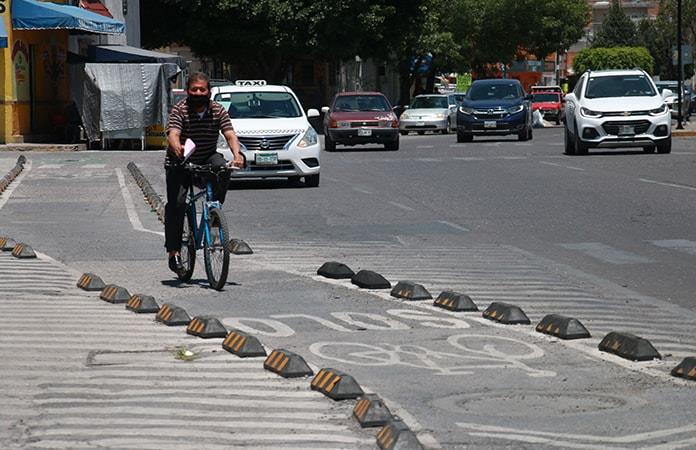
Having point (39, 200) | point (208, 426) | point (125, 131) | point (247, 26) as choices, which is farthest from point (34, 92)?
point (208, 426)

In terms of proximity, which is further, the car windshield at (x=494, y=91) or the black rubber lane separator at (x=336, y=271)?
the car windshield at (x=494, y=91)

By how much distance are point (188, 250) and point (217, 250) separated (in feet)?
2.34

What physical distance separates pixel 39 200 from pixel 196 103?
11071 mm

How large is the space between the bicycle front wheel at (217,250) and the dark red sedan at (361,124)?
24856mm

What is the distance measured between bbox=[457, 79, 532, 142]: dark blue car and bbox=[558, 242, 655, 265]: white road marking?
2697cm

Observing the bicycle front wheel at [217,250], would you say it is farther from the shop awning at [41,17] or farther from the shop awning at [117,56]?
the shop awning at [117,56]

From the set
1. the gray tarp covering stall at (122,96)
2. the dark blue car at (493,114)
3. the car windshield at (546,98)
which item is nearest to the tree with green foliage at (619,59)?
the car windshield at (546,98)

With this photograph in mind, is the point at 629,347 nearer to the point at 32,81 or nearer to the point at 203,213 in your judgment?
the point at 203,213

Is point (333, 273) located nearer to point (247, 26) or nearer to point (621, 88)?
point (621, 88)

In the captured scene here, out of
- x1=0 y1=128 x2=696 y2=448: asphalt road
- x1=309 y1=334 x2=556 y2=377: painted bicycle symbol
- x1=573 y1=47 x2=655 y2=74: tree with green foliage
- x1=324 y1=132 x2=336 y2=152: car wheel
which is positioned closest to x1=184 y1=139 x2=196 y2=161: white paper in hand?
x1=0 y1=128 x2=696 y2=448: asphalt road

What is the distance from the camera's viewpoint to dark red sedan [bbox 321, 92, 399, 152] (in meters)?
37.2

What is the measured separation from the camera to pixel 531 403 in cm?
717

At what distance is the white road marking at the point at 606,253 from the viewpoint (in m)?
13.4

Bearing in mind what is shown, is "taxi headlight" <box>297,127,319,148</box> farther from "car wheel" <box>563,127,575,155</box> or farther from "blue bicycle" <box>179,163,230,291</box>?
"blue bicycle" <box>179,163,230,291</box>
